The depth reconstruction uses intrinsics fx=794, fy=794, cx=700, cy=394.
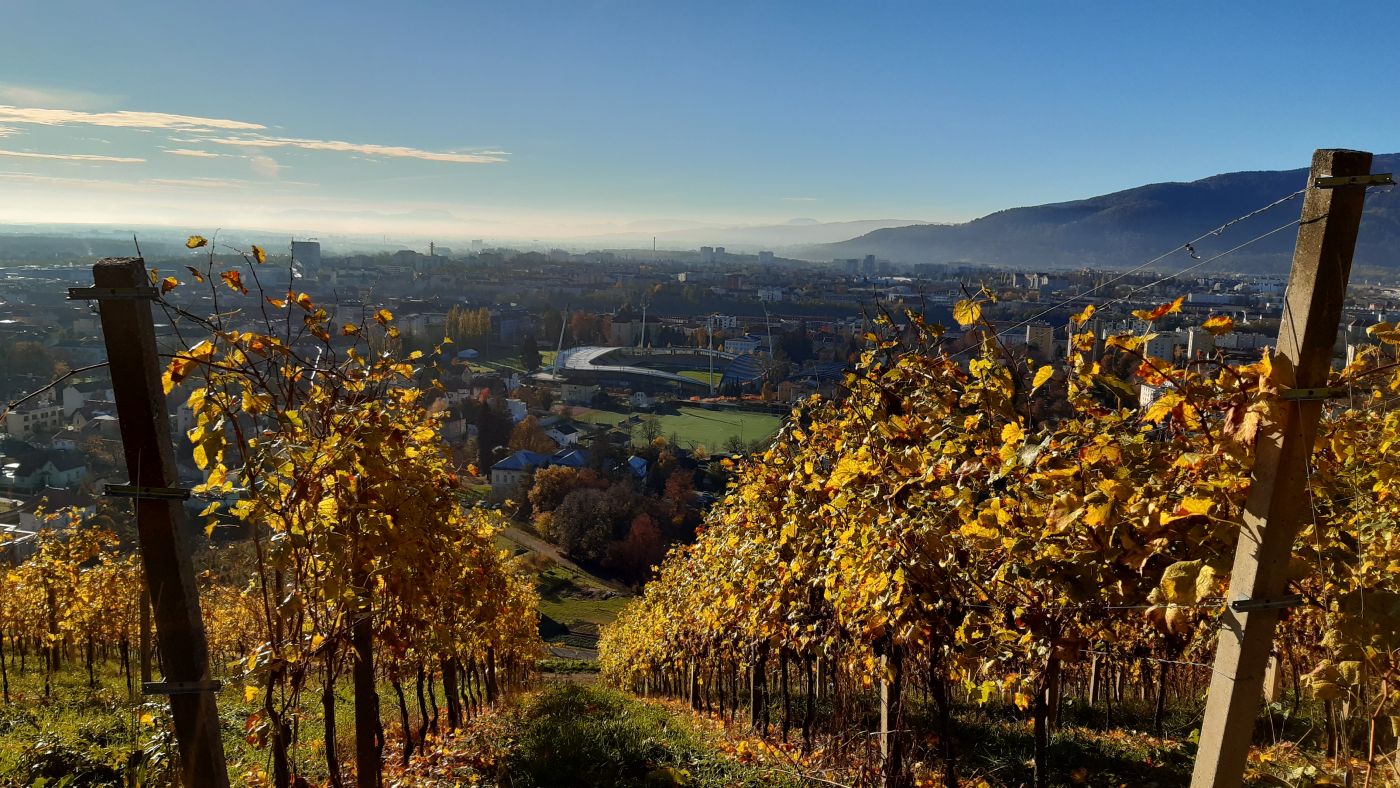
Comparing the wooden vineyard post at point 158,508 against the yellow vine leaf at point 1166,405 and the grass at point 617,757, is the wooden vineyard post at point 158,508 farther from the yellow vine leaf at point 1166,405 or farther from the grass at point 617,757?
the yellow vine leaf at point 1166,405

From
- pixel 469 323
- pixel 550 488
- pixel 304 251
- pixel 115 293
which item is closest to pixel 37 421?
pixel 304 251

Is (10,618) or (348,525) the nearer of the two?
(348,525)

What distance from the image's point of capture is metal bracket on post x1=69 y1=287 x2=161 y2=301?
2.29m

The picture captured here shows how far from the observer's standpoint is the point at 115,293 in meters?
2.30

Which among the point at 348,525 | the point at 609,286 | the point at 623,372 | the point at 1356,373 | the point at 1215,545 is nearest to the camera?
the point at 1356,373

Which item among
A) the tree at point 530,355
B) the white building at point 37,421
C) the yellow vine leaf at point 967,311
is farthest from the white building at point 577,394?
the yellow vine leaf at point 967,311

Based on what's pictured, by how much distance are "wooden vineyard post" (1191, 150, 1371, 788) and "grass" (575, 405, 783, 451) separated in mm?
50276

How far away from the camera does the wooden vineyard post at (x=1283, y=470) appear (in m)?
1.63

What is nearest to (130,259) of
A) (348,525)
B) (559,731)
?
(348,525)

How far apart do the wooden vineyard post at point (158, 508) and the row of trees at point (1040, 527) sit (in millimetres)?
2434

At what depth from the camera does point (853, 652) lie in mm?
4918

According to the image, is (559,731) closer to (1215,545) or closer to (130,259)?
(130,259)

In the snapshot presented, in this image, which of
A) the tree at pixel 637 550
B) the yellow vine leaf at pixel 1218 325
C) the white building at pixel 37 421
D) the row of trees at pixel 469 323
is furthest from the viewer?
the row of trees at pixel 469 323

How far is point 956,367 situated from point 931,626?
1.16 meters
